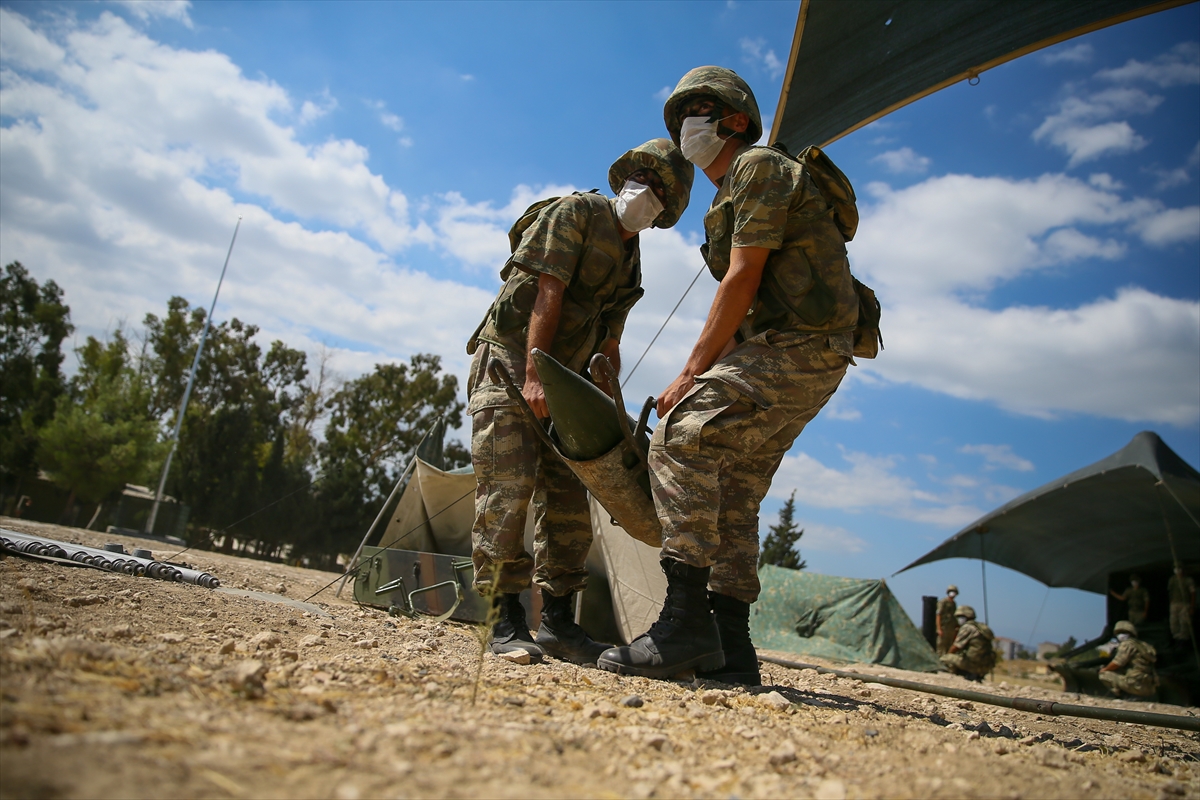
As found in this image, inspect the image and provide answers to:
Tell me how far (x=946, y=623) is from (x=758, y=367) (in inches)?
443

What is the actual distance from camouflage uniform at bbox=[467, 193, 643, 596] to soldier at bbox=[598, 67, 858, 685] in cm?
61

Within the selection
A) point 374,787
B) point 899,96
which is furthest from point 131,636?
point 899,96

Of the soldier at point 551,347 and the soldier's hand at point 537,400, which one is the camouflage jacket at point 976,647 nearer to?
the soldier at point 551,347

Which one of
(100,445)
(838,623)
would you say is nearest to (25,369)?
(100,445)

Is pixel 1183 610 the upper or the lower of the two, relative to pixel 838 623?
upper

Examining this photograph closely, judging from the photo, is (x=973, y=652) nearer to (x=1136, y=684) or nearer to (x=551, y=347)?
(x=1136, y=684)

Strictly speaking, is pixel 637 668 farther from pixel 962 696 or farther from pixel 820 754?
pixel 962 696

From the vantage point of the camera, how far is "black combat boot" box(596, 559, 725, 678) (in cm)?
215

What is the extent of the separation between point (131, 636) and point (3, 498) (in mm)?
24421

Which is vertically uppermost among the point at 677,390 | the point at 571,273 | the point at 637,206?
the point at 637,206

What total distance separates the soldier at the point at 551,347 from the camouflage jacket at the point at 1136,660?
8.60m

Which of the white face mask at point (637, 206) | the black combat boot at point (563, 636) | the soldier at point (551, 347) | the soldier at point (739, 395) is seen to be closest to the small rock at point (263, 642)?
the soldier at point (551, 347)

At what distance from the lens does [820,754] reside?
52.6 inches

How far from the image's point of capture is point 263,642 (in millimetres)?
1781
